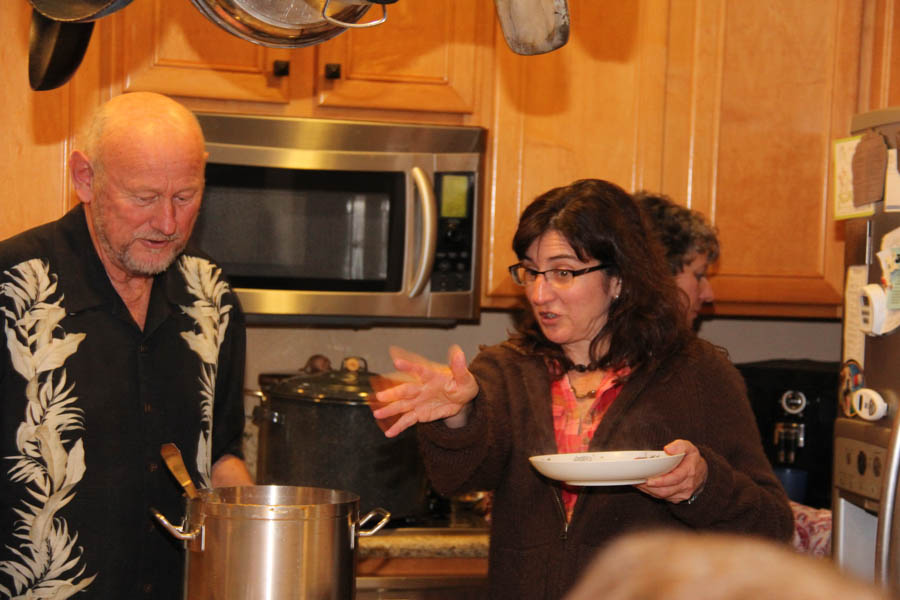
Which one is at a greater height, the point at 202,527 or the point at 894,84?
the point at 894,84

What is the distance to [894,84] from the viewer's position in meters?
2.55

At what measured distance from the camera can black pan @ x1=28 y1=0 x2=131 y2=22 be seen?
1054mm

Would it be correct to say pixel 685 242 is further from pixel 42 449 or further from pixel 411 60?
pixel 42 449

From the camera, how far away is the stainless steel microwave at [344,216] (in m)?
2.31

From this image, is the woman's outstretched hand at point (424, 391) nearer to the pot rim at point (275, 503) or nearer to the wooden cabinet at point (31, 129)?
the pot rim at point (275, 503)

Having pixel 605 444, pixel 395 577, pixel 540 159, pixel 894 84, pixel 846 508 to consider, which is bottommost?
pixel 395 577

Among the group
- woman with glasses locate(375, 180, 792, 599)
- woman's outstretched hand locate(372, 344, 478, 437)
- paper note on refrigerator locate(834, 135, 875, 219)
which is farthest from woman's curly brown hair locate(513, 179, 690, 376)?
paper note on refrigerator locate(834, 135, 875, 219)

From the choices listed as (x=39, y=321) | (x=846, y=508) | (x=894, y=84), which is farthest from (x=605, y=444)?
(x=894, y=84)

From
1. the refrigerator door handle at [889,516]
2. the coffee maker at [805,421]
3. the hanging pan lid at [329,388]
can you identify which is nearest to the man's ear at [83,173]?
the hanging pan lid at [329,388]

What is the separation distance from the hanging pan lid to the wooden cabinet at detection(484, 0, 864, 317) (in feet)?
1.51

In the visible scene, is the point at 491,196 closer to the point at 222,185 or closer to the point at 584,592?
the point at 222,185

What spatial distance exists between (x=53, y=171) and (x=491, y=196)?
0.94 m

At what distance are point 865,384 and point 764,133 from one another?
2.96ft

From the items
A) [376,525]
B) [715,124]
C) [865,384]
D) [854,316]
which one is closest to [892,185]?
[854,316]
